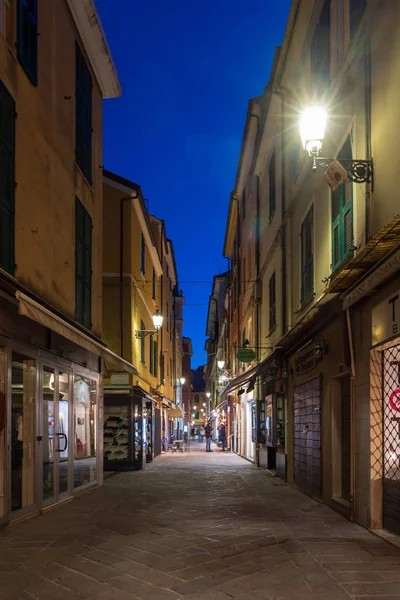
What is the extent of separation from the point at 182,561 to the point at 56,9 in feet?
32.6

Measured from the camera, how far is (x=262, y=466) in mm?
21047

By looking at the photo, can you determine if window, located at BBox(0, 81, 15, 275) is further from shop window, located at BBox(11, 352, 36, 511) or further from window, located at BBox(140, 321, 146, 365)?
window, located at BBox(140, 321, 146, 365)

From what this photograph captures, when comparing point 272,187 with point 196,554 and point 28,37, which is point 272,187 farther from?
point 196,554

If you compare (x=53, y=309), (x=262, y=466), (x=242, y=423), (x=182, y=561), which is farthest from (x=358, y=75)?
(x=242, y=423)

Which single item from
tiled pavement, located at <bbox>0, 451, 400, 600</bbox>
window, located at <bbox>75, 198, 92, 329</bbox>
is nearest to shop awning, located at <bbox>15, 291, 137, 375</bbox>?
window, located at <bbox>75, 198, 92, 329</bbox>

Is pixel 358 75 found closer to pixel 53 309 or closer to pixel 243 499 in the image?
pixel 53 309

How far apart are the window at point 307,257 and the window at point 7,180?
20.3ft

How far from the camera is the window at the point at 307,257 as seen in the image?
43.6ft

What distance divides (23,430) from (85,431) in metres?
4.37

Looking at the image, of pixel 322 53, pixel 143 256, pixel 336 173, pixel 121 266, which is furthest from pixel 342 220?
pixel 143 256

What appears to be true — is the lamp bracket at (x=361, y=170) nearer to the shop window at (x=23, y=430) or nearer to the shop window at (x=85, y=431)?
the shop window at (x=23, y=430)

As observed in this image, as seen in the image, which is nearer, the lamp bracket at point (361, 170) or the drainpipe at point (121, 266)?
the lamp bracket at point (361, 170)

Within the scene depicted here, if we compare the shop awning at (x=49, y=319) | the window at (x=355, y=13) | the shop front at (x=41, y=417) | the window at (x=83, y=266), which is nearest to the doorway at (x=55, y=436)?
the shop front at (x=41, y=417)

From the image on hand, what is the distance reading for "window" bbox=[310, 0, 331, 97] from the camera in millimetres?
11711
